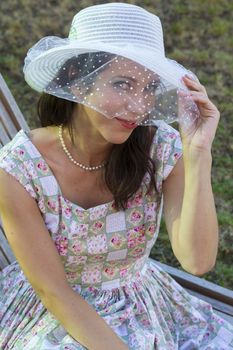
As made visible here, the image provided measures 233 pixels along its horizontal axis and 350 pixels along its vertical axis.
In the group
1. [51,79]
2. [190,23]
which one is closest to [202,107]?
[51,79]

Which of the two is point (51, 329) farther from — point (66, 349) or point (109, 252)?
point (109, 252)

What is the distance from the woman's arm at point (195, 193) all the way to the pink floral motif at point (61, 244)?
34cm

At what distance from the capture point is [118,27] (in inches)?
65.7

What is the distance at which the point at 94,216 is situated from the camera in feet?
6.55

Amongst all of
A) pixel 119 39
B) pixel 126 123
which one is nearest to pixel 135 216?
pixel 126 123

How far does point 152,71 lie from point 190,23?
10.6 feet

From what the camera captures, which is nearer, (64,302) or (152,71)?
(152,71)

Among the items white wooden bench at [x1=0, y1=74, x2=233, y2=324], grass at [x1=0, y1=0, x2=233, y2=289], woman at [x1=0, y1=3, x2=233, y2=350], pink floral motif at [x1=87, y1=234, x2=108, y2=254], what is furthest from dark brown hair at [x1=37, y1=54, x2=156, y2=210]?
grass at [x1=0, y1=0, x2=233, y2=289]

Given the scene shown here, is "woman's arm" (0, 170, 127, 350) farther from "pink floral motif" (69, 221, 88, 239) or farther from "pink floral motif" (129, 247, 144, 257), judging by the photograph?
"pink floral motif" (129, 247, 144, 257)

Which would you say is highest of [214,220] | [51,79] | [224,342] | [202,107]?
[51,79]

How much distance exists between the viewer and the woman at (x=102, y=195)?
173cm

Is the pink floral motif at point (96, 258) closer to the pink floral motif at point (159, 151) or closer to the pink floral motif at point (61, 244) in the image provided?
the pink floral motif at point (61, 244)

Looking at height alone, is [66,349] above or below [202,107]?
below

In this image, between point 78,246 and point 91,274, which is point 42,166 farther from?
point 91,274
